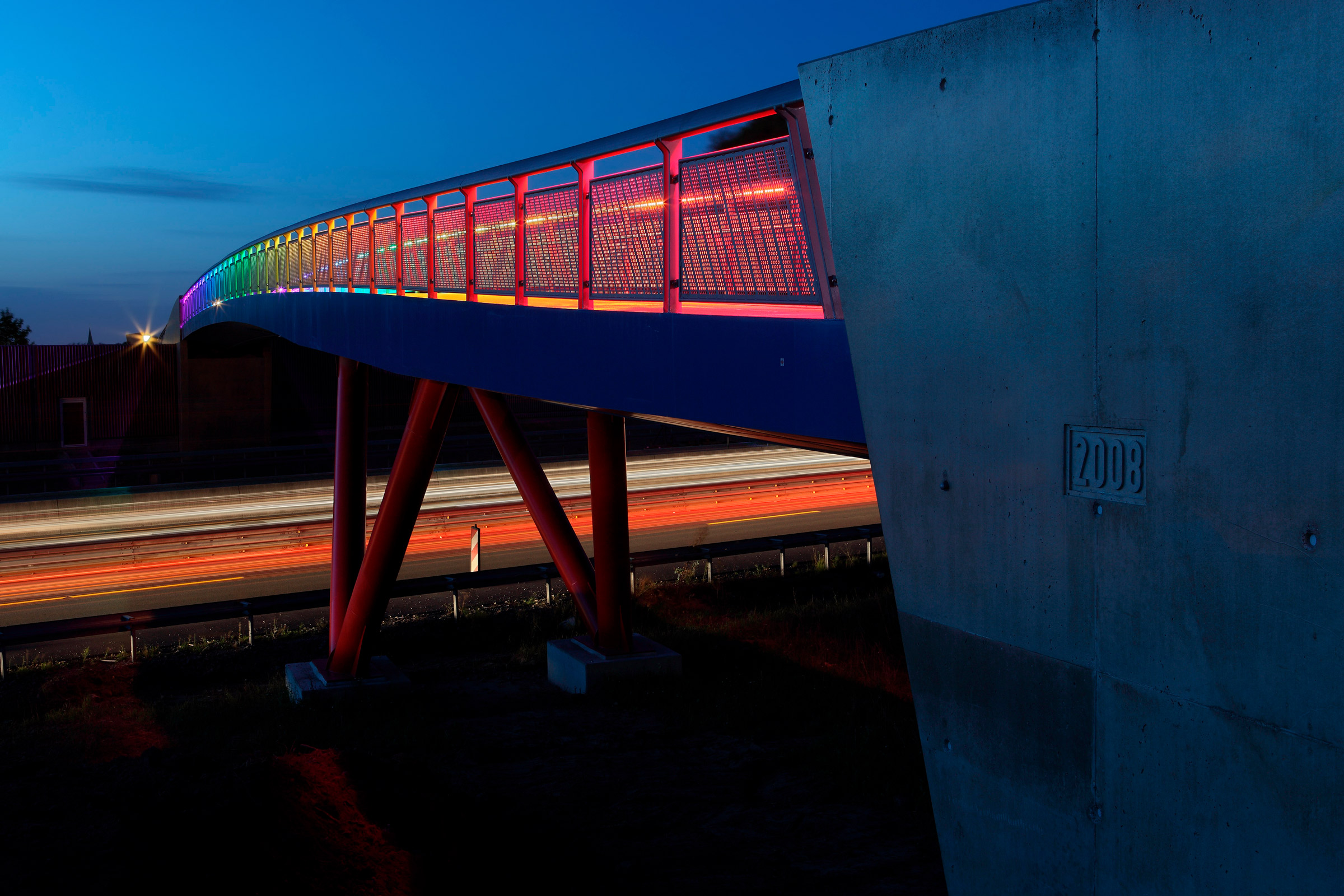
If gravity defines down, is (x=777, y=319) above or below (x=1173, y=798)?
above

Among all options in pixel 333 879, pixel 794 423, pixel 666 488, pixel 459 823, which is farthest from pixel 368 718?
pixel 666 488

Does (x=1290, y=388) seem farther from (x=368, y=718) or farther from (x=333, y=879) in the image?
(x=368, y=718)

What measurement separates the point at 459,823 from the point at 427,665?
772cm

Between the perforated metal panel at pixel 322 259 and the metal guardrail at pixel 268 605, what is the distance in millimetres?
4988

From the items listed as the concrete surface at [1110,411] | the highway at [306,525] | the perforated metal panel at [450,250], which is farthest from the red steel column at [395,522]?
the highway at [306,525]

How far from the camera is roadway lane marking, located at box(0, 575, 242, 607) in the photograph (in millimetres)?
21594

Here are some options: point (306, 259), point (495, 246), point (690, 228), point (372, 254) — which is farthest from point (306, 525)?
point (690, 228)

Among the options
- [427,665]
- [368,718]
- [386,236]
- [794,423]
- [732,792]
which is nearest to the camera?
[794,423]

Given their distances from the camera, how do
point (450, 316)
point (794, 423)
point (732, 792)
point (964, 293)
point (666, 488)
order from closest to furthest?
point (964, 293), point (794, 423), point (732, 792), point (450, 316), point (666, 488)

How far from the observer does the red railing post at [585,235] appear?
7.11 meters

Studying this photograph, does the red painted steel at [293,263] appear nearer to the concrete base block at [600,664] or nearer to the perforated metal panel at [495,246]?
the concrete base block at [600,664]

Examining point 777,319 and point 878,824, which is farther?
point 878,824

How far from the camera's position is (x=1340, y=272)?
2.41 m

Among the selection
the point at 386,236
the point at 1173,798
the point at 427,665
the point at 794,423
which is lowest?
the point at 427,665
